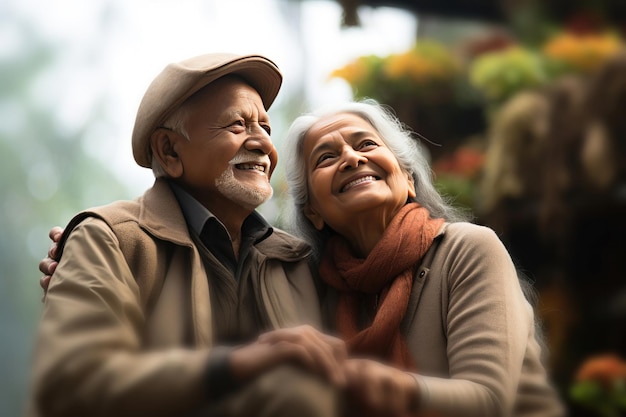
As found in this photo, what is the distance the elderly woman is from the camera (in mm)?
1077

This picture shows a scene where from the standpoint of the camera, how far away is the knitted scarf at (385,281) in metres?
1.13

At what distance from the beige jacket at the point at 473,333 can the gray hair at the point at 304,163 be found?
0.10 meters

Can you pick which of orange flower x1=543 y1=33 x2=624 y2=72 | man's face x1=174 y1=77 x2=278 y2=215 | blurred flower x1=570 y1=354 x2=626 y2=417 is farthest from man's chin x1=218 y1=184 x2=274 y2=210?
orange flower x1=543 y1=33 x2=624 y2=72

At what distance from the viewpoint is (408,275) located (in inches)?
46.9

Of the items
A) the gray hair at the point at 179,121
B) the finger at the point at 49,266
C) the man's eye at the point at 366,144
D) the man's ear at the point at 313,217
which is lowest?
the man's ear at the point at 313,217

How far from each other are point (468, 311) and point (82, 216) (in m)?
0.55

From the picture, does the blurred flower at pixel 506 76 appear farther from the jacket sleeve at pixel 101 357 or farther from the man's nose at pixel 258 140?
the jacket sleeve at pixel 101 357

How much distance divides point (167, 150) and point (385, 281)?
378mm

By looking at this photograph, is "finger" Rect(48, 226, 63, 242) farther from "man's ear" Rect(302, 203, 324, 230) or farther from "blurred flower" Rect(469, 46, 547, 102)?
"blurred flower" Rect(469, 46, 547, 102)

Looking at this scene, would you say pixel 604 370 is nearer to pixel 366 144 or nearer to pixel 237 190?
pixel 366 144

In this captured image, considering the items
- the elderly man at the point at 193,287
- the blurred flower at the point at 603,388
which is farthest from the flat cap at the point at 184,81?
the blurred flower at the point at 603,388

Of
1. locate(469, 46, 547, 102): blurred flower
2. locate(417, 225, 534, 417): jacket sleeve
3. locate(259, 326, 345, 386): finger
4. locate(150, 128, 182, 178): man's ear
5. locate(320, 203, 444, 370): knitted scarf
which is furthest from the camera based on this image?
locate(469, 46, 547, 102): blurred flower

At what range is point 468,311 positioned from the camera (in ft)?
3.69

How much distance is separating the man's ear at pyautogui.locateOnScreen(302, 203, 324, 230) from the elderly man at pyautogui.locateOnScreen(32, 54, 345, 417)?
63 millimetres
